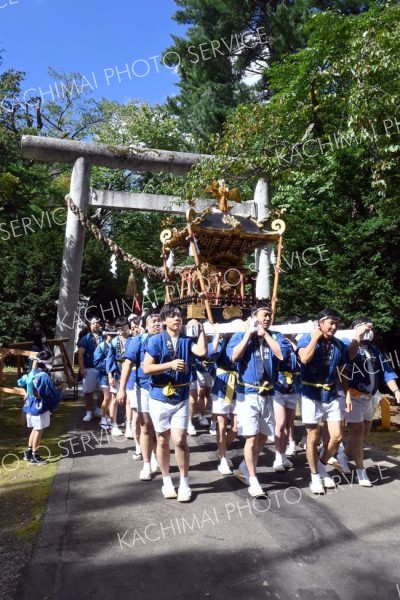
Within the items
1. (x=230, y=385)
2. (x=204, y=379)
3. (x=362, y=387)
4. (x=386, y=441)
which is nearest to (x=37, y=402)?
(x=230, y=385)

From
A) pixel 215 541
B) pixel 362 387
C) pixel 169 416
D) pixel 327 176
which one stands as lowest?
pixel 215 541

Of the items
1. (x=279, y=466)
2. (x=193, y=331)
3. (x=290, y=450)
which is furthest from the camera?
(x=290, y=450)

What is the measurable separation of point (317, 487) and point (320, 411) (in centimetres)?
75

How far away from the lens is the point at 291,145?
32.6 ft

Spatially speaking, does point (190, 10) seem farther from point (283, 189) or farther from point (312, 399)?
point (312, 399)

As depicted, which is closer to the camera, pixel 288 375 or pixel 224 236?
pixel 288 375

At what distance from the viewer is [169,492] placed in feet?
15.1

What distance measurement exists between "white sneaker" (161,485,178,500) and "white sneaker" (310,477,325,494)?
4.48ft

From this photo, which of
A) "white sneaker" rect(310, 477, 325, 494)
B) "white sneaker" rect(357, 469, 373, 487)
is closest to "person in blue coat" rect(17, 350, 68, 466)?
"white sneaker" rect(310, 477, 325, 494)

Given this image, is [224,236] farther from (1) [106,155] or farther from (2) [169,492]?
(2) [169,492]

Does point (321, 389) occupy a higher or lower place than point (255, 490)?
higher

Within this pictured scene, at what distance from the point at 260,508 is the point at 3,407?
694 centimetres

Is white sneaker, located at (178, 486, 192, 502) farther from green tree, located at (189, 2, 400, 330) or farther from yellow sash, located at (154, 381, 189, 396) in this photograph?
green tree, located at (189, 2, 400, 330)

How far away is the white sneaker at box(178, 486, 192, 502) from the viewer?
14.7ft
